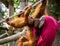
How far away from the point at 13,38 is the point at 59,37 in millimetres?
466

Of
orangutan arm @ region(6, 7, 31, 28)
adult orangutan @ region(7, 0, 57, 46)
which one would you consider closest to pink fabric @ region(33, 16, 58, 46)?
adult orangutan @ region(7, 0, 57, 46)

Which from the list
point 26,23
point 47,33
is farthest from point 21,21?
point 47,33

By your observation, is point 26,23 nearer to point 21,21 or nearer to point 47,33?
point 21,21

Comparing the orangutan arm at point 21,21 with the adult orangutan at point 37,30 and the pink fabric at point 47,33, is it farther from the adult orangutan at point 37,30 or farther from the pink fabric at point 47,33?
the pink fabric at point 47,33

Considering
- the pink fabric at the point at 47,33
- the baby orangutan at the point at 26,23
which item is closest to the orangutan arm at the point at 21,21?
the baby orangutan at the point at 26,23

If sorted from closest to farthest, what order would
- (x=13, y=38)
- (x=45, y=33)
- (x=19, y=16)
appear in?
(x=45, y=33) < (x=19, y=16) < (x=13, y=38)

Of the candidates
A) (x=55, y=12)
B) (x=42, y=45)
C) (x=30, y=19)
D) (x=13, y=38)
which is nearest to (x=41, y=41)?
(x=42, y=45)

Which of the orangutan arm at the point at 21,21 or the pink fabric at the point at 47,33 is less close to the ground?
the orangutan arm at the point at 21,21

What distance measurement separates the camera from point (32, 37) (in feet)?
5.28

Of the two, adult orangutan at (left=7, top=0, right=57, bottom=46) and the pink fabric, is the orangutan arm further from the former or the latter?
the pink fabric

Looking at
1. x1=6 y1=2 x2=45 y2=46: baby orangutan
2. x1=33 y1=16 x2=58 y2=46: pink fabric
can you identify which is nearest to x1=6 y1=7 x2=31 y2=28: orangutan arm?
x1=6 y1=2 x2=45 y2=46: baby orangutan

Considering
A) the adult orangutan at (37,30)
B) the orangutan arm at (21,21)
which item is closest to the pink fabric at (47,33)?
the adult orangutan at (37,30)

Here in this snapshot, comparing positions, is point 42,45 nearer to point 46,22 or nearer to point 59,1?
point 46,22

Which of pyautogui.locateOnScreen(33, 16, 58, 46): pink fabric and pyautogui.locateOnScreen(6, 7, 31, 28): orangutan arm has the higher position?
pyautogui.locateOnScreen(6, 7, 31, 28): orangutan arm
